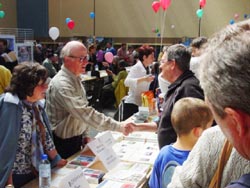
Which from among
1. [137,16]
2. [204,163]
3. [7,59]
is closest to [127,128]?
[204,163]

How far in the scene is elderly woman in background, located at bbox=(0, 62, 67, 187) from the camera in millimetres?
1858

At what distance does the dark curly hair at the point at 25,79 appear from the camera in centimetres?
198

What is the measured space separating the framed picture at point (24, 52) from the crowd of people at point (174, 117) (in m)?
4.61

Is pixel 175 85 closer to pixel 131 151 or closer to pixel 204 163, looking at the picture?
pixel 131 151

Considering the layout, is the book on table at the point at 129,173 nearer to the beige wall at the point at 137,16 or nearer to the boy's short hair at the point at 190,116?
the boy's short hair at the point at 190,116

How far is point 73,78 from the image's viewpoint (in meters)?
2.50

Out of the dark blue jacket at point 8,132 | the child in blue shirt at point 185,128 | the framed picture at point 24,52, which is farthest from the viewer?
the framed picture at point 24,52

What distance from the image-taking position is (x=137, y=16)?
41.2 feet

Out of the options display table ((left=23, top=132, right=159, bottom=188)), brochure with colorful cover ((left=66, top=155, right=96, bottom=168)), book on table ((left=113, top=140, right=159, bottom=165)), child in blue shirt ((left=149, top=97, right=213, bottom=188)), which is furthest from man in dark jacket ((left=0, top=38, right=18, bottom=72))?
child in blue shirt ((left=149, top=97, right=213, bottom=188))

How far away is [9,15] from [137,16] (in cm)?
577

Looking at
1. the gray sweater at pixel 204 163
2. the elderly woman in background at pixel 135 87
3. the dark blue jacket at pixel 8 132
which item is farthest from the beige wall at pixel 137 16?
the gray sweater at pixel 204 163

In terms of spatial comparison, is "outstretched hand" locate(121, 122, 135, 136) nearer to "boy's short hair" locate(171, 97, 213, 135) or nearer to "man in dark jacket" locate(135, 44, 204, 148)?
"man in dark jacket" locate(135, 44, 204, 148)

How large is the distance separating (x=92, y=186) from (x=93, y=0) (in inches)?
474

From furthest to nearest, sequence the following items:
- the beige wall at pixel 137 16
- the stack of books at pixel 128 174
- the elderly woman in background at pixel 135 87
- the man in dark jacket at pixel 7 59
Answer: the beige wall at pixel 137 16 → the man in dark jacket at pixel 7 59 → the elderly woman in background at pixel 135 87 → the stack of books at pixel 128 174
